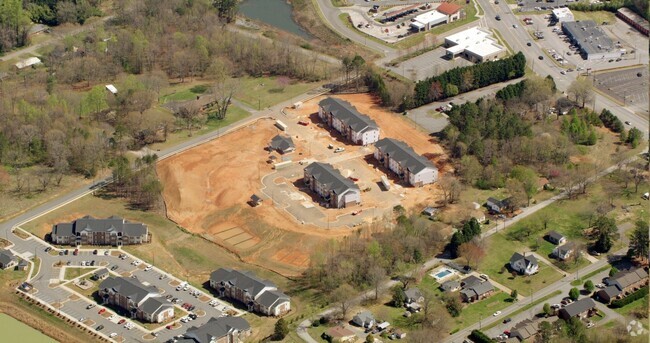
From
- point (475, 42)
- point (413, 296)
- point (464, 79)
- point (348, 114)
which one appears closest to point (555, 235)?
point (413, 296)

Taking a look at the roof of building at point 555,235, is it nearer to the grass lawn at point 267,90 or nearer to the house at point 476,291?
the house at point 476,291

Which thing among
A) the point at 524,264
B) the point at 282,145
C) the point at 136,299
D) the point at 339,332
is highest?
the point at 136,299

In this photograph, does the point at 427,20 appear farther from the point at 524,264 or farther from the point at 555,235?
the point at 524,264

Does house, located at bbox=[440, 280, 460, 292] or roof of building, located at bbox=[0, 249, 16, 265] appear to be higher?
roof of building, located at bbox=[0, 249, 16, 265]

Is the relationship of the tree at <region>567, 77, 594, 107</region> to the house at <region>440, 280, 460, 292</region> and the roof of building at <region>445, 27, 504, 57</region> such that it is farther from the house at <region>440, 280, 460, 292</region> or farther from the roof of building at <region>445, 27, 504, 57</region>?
the house at <region>440, 280, 460, 292</region>

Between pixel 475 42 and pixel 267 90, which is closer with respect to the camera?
pixel 267 90

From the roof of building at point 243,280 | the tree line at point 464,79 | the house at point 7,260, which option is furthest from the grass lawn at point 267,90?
the house at point 7,260

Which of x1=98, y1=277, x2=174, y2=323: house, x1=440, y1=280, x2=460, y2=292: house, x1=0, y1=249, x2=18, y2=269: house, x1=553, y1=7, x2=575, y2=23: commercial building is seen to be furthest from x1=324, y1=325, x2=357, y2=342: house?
x1=553, y1=7, x2=575, y2=23: commercial building
